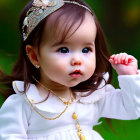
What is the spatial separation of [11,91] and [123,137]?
1.52m

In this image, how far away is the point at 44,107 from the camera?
160 cm

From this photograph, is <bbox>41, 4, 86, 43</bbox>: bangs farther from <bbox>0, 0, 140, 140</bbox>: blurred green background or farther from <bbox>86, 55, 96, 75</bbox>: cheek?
<bbox>0, 0, 140, 140</bbox>: blurred green background

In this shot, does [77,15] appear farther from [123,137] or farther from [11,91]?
[123,137]

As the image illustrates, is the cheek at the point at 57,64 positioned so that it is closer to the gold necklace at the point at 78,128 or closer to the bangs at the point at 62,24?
the bangs at the point at 62,24

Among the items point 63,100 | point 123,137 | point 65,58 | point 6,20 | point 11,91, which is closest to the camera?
point 65,58

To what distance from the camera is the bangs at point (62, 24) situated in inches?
58.8

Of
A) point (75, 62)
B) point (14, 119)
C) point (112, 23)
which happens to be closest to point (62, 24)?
point (75, 62)

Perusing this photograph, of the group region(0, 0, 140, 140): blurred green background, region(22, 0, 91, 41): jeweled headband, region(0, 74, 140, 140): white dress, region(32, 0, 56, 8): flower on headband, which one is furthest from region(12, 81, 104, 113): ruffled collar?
region(0, 0, 140, 140): blurred green background

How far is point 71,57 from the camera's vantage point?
1.51 meters

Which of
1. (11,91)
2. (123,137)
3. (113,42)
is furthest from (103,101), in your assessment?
(113,42)

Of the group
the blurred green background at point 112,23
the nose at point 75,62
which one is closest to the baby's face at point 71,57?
the nose at point 75,62

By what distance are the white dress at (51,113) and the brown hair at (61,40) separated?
0.08 m

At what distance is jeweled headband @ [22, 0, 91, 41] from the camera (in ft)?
5.11

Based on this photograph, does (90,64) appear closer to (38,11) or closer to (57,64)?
(57,64)
